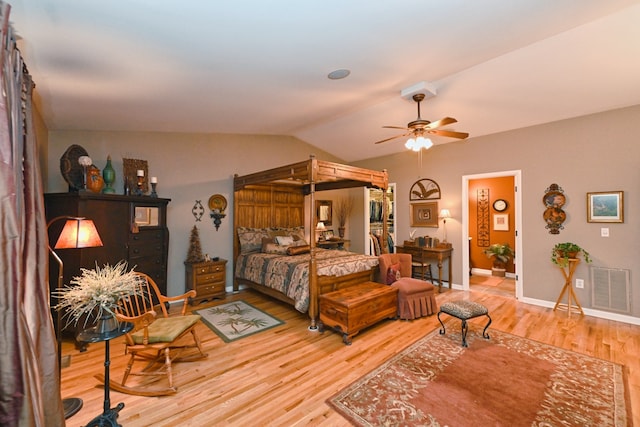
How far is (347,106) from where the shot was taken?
4.41 meters

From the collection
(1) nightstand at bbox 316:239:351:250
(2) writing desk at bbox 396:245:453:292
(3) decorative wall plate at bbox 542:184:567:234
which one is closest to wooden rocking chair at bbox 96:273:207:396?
(1) nightstand at bbox 316:239:351:250

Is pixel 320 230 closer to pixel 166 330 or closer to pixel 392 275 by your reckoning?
pixel 392 275

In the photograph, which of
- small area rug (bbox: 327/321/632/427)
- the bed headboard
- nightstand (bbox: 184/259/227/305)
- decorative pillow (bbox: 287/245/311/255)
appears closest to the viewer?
small area rug (bbox: 327/321/632/427)

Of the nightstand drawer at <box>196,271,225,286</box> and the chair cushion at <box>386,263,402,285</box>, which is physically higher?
the chair cushion at <box>386,263,402,285</box>

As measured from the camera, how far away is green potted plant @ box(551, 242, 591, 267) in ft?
13.5

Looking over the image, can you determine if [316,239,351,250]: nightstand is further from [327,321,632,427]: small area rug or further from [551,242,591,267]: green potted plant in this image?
[551,242,591,267]: green potted plant

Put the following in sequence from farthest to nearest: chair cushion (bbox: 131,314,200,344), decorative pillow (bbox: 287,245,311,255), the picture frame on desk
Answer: the picture frame on desk, decorative pillow (bbox: 287,245,311,255), chair cushion (bbox: 131,314,200,344)

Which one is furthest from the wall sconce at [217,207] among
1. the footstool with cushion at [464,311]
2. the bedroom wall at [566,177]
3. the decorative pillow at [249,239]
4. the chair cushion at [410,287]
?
the bedroom wall at [566,177]

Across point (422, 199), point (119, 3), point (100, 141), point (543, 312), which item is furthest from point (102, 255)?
point (543, 312)

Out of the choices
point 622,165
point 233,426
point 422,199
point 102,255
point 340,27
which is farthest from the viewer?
point 422,199

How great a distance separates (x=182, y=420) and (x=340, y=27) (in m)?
3.26

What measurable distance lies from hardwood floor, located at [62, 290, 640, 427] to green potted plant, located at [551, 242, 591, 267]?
0.80m

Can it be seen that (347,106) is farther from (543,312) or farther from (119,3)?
(543,312)

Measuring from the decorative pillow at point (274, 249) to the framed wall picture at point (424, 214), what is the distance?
3.08 meters
